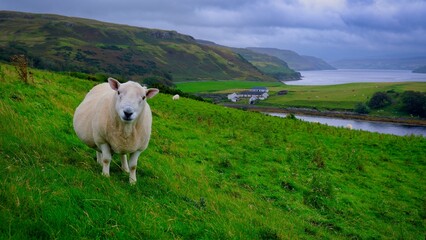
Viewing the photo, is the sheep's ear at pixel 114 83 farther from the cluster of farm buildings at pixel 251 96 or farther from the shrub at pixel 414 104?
the cluster of farm buildings at pixel 251 96

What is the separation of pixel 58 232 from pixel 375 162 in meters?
18.6

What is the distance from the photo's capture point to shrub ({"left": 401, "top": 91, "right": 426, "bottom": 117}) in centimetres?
11006

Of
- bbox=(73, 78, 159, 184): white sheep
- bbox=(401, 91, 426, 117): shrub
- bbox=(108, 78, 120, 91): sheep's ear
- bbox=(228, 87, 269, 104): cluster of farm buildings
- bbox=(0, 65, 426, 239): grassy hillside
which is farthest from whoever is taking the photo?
bbox=(228, 87, 269, 104): cluster of farm buildings

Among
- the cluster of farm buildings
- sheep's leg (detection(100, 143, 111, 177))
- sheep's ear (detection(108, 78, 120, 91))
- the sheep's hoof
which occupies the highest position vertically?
sheep's ear (detection(108, 78, 120, 91))

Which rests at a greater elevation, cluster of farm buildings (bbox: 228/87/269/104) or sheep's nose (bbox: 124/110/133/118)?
sheep's nose (bbox: 124/110/133/118)

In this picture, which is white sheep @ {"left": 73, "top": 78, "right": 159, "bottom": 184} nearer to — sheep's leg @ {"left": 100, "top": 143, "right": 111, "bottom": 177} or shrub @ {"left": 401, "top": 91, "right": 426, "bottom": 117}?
sheep's leg @ {"left": 100, "top": 143, "right": 111, "bottom": 177}

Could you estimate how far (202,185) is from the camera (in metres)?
9.08

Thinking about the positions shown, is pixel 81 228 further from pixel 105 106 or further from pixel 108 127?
pixel 105 106

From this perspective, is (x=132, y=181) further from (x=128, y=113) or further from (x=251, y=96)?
(x=251, y=96)

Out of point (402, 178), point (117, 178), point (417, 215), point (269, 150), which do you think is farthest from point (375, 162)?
point (117, 178)

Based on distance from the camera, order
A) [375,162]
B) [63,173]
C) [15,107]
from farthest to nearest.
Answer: [375,162] < [15,107] < [63,173]

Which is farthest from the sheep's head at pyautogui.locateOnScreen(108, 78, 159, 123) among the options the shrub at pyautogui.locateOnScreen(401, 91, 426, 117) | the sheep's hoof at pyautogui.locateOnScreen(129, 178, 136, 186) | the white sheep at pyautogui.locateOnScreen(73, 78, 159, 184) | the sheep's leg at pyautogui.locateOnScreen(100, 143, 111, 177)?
the shrub at pyautogui.locateOnScreen(401, 91, 426, 117)

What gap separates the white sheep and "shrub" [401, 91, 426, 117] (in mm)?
120487

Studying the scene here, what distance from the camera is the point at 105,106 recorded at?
8.01 m
